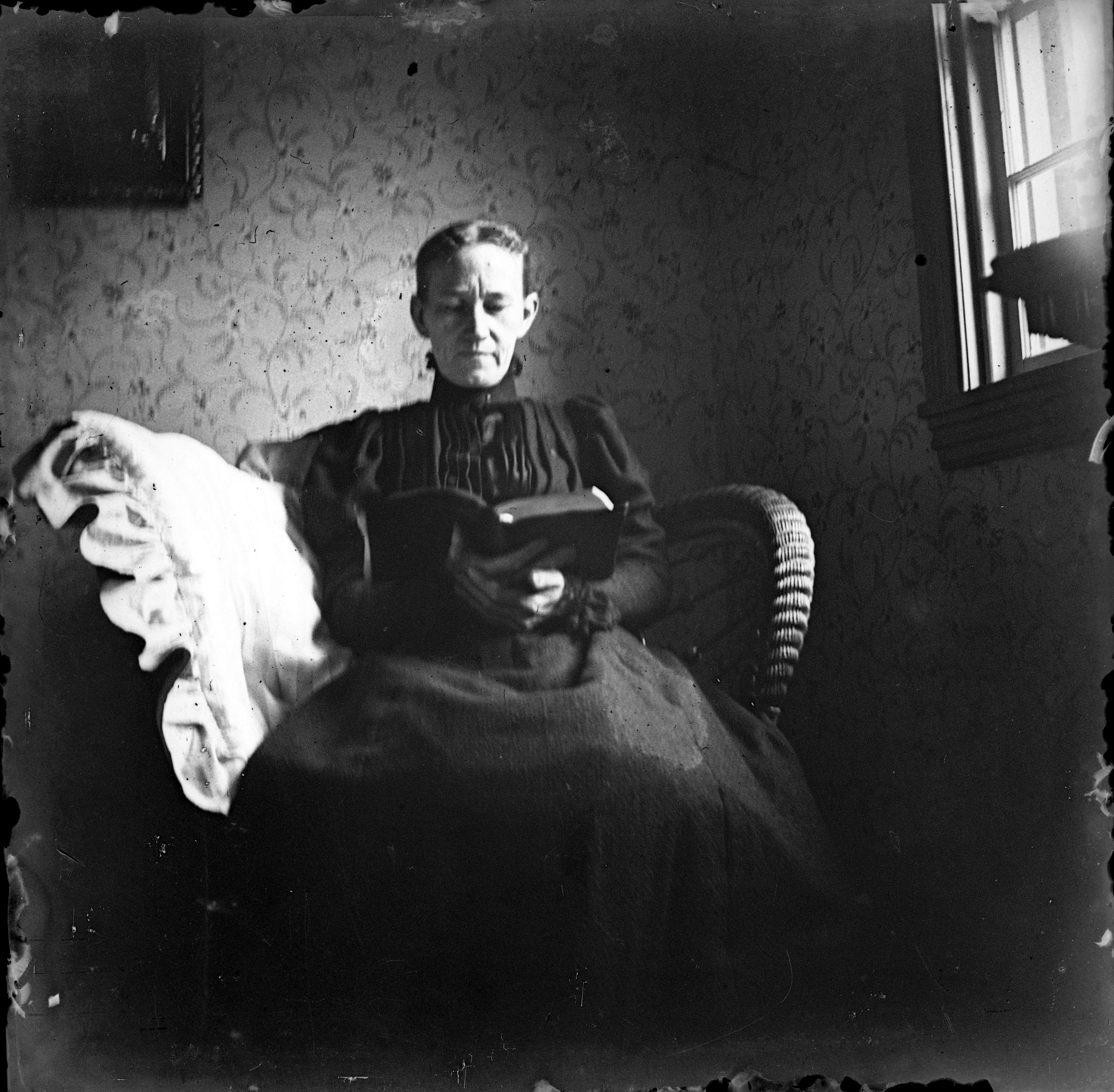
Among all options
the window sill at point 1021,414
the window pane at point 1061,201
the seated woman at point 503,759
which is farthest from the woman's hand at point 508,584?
the window pane at point 1061,201

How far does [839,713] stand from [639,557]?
0.46m

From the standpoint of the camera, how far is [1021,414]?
6.54ft

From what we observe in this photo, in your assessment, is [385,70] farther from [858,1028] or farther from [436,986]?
[858,1028]

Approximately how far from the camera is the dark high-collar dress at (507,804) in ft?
6.11

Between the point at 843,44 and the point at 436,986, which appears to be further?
the point at 843,44

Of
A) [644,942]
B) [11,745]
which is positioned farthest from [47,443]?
[644,942]

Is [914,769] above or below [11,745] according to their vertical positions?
below

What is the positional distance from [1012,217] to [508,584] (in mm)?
1147

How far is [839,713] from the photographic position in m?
1.96

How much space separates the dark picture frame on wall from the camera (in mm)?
1933

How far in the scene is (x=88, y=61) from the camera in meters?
1.95

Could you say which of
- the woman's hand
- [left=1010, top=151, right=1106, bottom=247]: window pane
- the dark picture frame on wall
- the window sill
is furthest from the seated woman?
[left=1010, top=151, right=1106, bottom=247]: window pane

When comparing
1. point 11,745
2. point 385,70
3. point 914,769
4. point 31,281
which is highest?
point 385,70

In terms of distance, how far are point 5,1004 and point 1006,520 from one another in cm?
195
